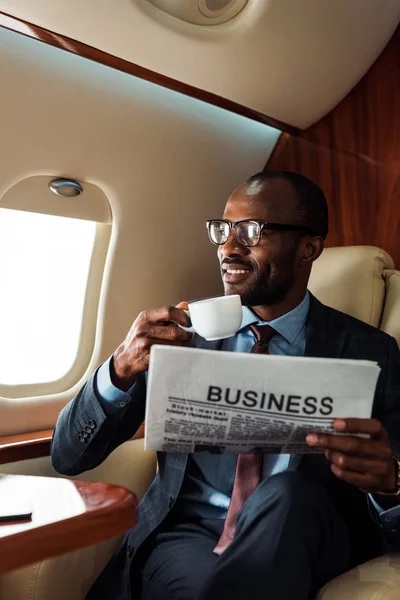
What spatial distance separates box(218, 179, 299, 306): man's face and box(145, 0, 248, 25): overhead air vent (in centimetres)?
49

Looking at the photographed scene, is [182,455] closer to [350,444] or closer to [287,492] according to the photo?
[287,492]

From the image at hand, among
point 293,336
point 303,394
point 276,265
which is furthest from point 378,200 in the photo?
point 303,394

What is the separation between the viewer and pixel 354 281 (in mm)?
1848

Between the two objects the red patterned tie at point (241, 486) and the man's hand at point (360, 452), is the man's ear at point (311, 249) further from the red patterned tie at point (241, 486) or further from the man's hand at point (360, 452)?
the man's hand at point (360, 452)

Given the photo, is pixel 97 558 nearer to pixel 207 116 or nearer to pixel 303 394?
pixel 303 394

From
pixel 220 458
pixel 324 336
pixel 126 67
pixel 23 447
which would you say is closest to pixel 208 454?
pixel 220 458

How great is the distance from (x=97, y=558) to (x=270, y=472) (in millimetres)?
551

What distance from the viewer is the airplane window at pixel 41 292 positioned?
201cm

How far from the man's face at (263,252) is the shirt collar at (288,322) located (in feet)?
0.22

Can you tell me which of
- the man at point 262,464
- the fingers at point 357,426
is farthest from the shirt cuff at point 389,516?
the fingers at point 357,426

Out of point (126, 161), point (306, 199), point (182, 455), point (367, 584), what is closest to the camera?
point (367, 584)

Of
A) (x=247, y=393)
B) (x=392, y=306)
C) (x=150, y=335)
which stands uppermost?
(x=392, y=306)

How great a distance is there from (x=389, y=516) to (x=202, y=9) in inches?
54.8

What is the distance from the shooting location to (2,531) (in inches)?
32.5
